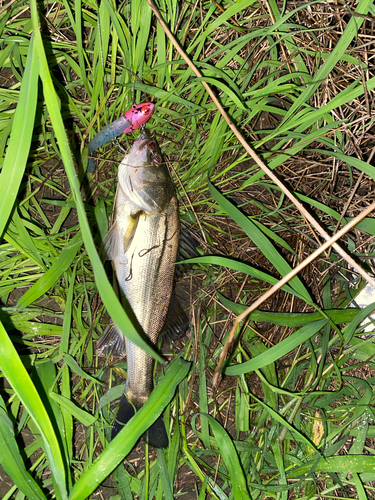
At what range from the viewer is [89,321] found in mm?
2148

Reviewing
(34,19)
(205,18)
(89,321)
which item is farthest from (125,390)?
(205,18)

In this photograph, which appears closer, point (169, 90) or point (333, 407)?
point (169, 90)

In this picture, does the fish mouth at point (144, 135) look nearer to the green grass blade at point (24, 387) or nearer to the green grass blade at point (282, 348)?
the green grass blade at point (24, 387)

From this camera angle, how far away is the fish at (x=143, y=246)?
1.93 m

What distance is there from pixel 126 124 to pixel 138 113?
0.28 ft

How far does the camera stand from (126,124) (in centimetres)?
189

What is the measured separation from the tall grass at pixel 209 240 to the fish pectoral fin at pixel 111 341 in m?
0.07

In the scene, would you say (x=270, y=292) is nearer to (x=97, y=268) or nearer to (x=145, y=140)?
(x=97, y=268)

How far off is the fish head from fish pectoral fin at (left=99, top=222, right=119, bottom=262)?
0.20 m

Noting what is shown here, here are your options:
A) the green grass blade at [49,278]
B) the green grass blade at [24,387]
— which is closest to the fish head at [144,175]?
the green grass blade at [49,278]

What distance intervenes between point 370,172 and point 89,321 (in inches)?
67.5

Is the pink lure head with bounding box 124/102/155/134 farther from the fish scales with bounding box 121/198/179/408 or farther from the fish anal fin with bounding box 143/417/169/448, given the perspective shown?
the fish anal fin with bounding box 143/417/169/448

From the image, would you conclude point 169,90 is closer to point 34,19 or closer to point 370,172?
point 34,19

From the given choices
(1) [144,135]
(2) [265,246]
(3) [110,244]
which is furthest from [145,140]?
(2) [265,246]
